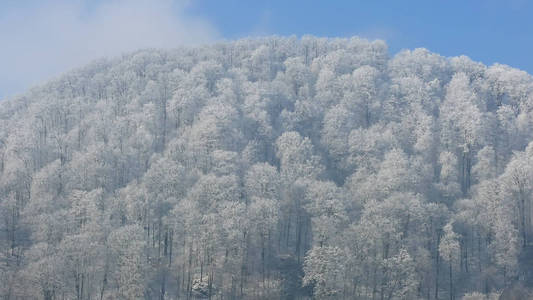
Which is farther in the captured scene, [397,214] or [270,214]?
[397,214]

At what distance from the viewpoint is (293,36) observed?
541 feet

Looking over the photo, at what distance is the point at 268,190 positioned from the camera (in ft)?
246

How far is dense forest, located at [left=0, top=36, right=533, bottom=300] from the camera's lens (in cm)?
6388

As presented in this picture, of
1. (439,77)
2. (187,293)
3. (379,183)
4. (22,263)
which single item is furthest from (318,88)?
(22,263)

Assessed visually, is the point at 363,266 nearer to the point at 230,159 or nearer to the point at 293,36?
the point at 230,159

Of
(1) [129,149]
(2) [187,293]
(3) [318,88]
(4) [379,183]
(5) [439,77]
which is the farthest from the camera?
(5) [439,77]

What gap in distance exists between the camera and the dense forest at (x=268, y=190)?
2515 inches

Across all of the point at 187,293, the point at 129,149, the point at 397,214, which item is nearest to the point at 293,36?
the point at 129,149

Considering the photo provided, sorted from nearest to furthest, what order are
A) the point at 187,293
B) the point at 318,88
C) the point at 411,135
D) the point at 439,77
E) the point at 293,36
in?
1. the point at 187,293
2. the point at 411,135
3. the point at 318,88
4. the point at 439,77
5. the point at 293,36

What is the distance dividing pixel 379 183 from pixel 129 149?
1676 inches

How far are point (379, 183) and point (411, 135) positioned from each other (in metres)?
25.7

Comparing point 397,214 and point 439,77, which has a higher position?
point 439,77

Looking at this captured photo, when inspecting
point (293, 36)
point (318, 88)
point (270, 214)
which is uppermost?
point (293, 36)

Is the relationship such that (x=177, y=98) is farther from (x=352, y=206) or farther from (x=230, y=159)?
(x=352, y=206)
